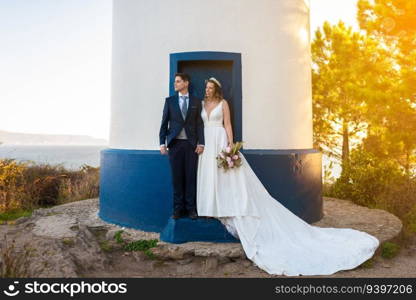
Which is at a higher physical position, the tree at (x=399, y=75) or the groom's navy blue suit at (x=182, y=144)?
the tree at (x=399, y=75)

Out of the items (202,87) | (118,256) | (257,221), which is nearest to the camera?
(118,256)

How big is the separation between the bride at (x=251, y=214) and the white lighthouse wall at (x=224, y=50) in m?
0.74

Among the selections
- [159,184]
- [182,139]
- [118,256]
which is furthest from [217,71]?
[118,256]

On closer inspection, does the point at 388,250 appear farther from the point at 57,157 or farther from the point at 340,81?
the point at 57,157

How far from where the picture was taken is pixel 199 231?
4.80m

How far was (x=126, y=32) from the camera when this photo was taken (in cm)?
589

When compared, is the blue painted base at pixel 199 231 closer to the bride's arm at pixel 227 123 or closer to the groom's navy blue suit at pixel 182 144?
the groom's navy blue suit at pixel 182 144

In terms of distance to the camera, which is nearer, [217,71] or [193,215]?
[193,215]

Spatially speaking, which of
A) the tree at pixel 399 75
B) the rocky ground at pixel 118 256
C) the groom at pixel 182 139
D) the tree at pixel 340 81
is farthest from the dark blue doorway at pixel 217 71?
the tree at pixel 340 81

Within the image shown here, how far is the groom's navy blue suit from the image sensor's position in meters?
4.79

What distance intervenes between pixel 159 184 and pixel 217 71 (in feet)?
6.15

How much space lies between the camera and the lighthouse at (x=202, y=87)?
17.7ft

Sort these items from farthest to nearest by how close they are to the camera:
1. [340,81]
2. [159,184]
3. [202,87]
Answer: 1. [340,81]
2. [202,87]
3. [159,184]

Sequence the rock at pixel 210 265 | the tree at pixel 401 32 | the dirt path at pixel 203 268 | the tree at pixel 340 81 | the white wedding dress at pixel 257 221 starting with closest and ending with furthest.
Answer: the dirt path at pixel 203 268
the rock at pixel 210 265
the white wedding dress at pixel 257 221
the tree at pixel 401 32
the tree at pixel 340 81
